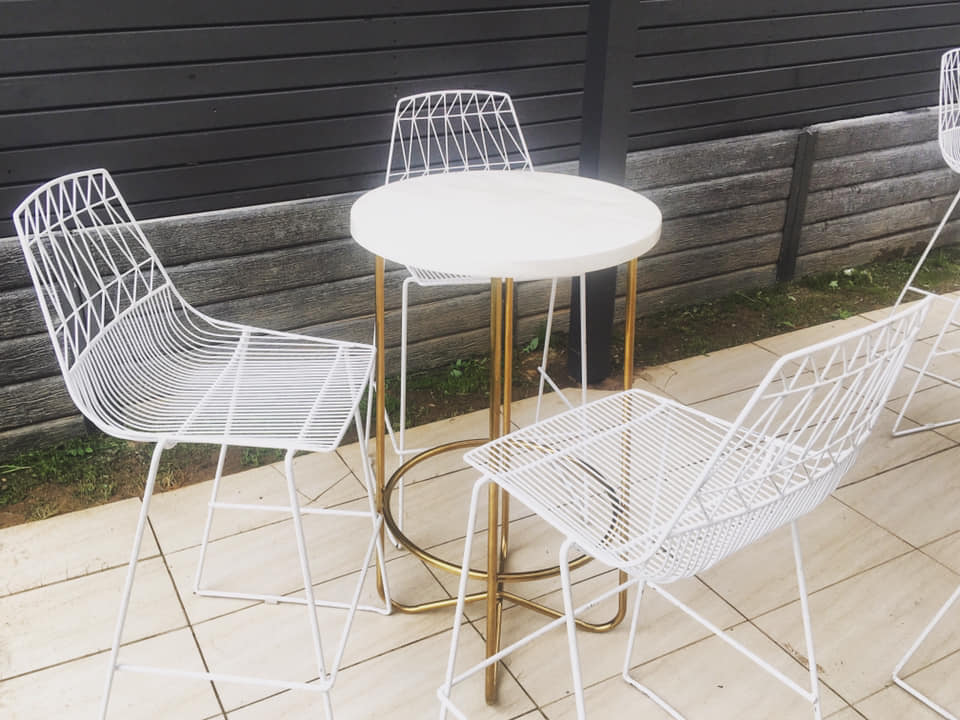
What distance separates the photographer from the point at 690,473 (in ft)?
5.77

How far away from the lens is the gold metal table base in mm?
1783

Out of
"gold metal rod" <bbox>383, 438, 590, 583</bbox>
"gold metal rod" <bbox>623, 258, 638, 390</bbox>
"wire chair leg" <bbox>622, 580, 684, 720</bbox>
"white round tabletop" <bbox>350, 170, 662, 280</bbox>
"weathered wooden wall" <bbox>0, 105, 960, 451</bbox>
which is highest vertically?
"white round tabletop" <bbox>350, 170, 662, 280</bbox>

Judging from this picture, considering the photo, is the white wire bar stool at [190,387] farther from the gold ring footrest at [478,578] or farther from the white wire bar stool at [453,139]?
the white wire bar stool at [453,139]

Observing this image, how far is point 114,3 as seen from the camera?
254 cm

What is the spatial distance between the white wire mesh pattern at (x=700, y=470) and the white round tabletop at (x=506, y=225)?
0.35 metres

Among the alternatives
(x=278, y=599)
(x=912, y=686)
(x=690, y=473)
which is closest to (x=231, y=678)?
(x=278, y=599)

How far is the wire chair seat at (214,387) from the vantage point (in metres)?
1.73

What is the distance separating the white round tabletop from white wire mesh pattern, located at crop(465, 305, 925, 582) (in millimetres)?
351

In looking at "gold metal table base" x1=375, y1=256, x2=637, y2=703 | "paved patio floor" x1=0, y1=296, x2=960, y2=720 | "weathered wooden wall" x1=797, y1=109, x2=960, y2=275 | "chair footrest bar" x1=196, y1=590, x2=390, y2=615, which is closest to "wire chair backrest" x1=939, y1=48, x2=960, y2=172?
"weathered wooden wall" x1=797, y1=109, x2=960, y2=275

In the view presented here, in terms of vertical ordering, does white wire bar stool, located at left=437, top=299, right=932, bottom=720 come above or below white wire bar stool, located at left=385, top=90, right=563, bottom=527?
below

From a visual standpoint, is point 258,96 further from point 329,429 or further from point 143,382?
point 329,429

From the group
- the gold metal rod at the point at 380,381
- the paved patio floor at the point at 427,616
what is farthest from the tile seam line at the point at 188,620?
the gold metal rod at the point at 380,381

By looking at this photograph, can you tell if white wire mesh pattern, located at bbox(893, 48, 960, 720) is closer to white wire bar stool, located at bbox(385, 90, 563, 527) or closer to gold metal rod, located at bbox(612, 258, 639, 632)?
gold metal rod, located at bbox(612, 258, 639, 632)

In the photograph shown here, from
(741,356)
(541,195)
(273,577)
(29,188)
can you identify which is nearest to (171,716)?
(273,577)
